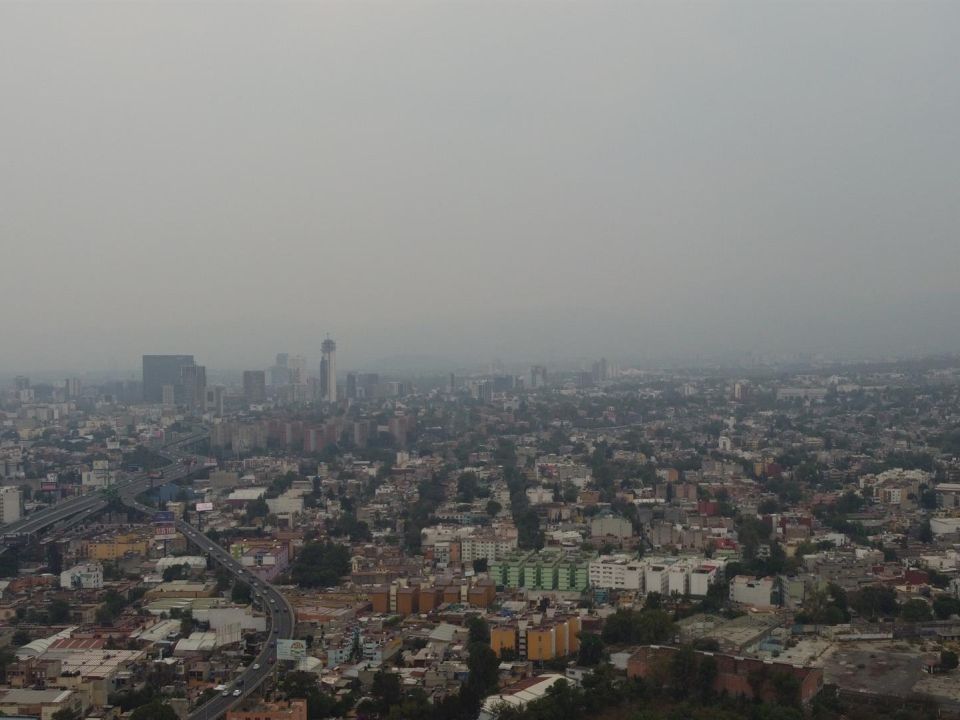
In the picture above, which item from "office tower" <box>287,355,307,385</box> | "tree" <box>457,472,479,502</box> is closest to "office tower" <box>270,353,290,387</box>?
"office tower" <box>287,355,307,385</box>

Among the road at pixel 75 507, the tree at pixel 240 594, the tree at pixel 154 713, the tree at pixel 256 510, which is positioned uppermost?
the tree at pixel 154 713

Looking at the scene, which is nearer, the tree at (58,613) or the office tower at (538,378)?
the tree at (58,613)

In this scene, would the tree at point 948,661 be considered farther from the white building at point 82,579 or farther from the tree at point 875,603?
the white building at point 82,579

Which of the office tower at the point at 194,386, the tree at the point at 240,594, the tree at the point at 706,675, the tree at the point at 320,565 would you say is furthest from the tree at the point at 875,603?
the office tower at the point at 194,386

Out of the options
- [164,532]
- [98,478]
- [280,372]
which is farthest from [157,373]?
[164,532]

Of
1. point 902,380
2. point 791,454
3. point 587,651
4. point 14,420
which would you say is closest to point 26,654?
point 587,651

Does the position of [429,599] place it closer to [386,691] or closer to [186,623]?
[186,623]

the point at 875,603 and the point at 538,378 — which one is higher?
the point at 538,378

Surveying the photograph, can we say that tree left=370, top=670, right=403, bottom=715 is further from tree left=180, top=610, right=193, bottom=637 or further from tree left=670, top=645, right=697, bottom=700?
tree left=180, top=610, right=193, bottom=637
